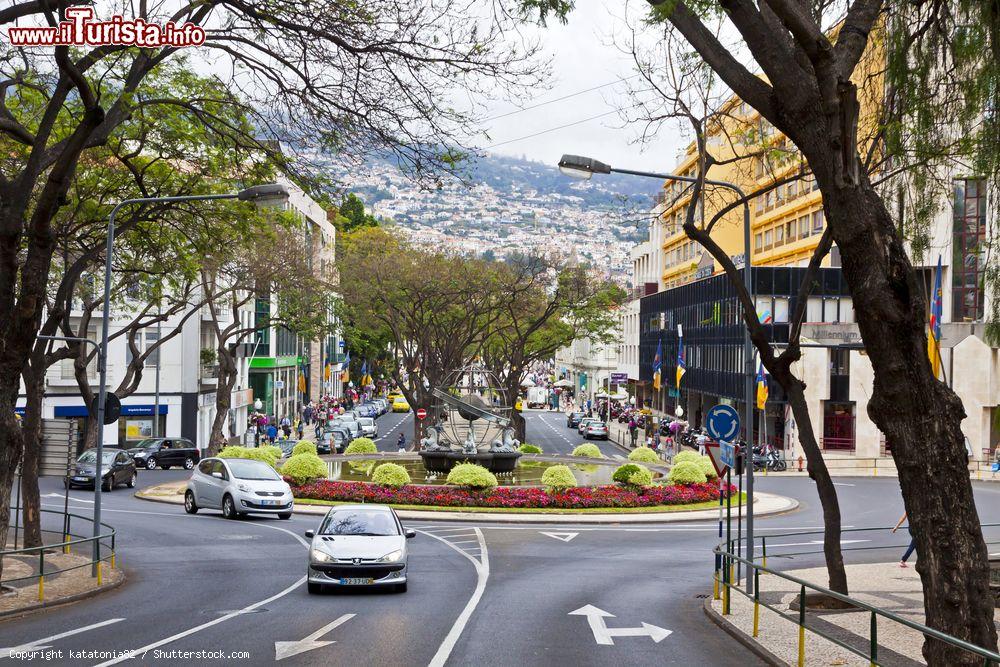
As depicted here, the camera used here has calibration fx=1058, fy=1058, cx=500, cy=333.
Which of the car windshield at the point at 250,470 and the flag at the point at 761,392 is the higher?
the flag at the point at 761,392

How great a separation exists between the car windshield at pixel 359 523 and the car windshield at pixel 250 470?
1216 cm

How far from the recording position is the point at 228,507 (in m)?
29.9

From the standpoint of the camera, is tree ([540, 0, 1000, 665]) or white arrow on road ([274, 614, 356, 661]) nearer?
tree ([540, 0, 1000, 665])

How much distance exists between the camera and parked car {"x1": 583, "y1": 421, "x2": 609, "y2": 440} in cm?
7469

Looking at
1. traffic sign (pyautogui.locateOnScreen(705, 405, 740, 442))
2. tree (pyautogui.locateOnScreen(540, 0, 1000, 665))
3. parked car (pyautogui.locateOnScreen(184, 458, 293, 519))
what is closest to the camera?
tree (pyautogui.locateOnScreen(540, 0, 1000, 665))

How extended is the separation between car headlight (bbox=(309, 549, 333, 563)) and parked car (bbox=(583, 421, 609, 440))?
191 feet

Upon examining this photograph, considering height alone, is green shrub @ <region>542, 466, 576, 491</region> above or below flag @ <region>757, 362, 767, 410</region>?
below

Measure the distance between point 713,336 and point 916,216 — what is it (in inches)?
2210

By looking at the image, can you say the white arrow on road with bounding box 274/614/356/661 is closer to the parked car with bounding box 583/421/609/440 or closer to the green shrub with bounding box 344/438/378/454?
the green shrub with bounding box 344/438/378/454

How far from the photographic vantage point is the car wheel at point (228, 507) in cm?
2975

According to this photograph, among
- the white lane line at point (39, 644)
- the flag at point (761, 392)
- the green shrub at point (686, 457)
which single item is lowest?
the white lane line at point (39, 644)

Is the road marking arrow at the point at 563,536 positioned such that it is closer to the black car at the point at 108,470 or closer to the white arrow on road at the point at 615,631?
the white arrow on road at the point at 615,631

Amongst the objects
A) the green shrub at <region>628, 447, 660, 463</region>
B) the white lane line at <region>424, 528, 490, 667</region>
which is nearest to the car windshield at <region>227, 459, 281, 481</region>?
the white lane line at <region>424, 528, 490, 667</region>

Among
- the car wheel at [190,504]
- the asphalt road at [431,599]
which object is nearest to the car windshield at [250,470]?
the asphalt road at [431,599]
